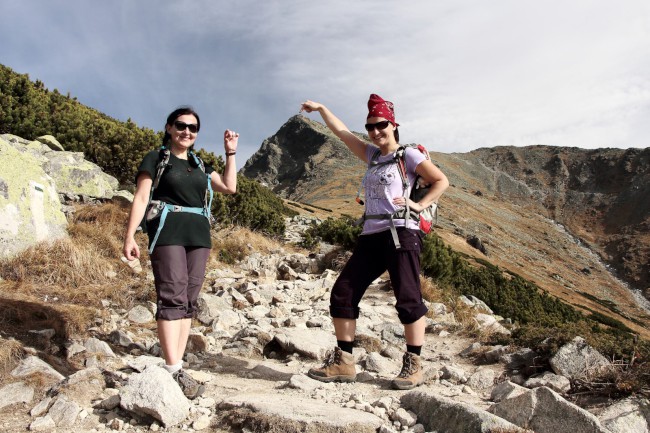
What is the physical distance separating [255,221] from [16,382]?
999 cm

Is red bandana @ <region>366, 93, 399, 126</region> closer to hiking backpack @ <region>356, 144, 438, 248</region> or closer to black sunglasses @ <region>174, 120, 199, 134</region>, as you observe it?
hiking backpack @ <region>356, 144, 438, 248</region>

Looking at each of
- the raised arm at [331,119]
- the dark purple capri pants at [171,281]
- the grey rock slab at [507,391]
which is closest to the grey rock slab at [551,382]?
the grey rock slab at [507,391]

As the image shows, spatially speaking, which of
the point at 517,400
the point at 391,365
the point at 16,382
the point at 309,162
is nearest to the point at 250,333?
the point at 391,365

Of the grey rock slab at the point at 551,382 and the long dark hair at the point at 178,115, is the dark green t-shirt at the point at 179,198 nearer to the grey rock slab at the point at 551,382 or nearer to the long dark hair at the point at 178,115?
the long dark hair at the point at 178,115

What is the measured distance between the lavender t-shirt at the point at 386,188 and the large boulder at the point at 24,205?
15.3 ft

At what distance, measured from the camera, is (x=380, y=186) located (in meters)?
3.88

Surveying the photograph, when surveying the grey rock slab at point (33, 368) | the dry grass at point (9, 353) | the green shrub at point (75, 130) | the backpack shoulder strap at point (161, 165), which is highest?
the green shrub at point (75, 130)

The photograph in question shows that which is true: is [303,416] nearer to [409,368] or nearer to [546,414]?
[409,368]

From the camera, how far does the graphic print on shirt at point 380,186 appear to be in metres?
3.85

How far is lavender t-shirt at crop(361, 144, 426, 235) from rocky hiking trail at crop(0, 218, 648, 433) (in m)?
1.29

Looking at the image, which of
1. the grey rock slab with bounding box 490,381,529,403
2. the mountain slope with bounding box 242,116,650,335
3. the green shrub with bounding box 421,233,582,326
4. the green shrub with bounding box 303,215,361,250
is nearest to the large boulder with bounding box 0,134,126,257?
the grey rock slab with bounding box 490,381,529,403

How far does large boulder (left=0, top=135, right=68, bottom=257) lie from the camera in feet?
19.6

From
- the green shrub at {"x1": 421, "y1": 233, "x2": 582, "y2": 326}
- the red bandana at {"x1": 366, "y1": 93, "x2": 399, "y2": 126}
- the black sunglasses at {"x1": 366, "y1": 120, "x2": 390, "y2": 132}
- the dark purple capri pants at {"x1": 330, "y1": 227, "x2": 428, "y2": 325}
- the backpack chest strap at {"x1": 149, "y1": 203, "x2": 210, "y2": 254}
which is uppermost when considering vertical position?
the red bandana at {"x1": 366, "y1": 93, "x2": 399, "y2": 126}

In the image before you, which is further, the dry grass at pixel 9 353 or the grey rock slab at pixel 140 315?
the grey rock slab at pixel 140 315
